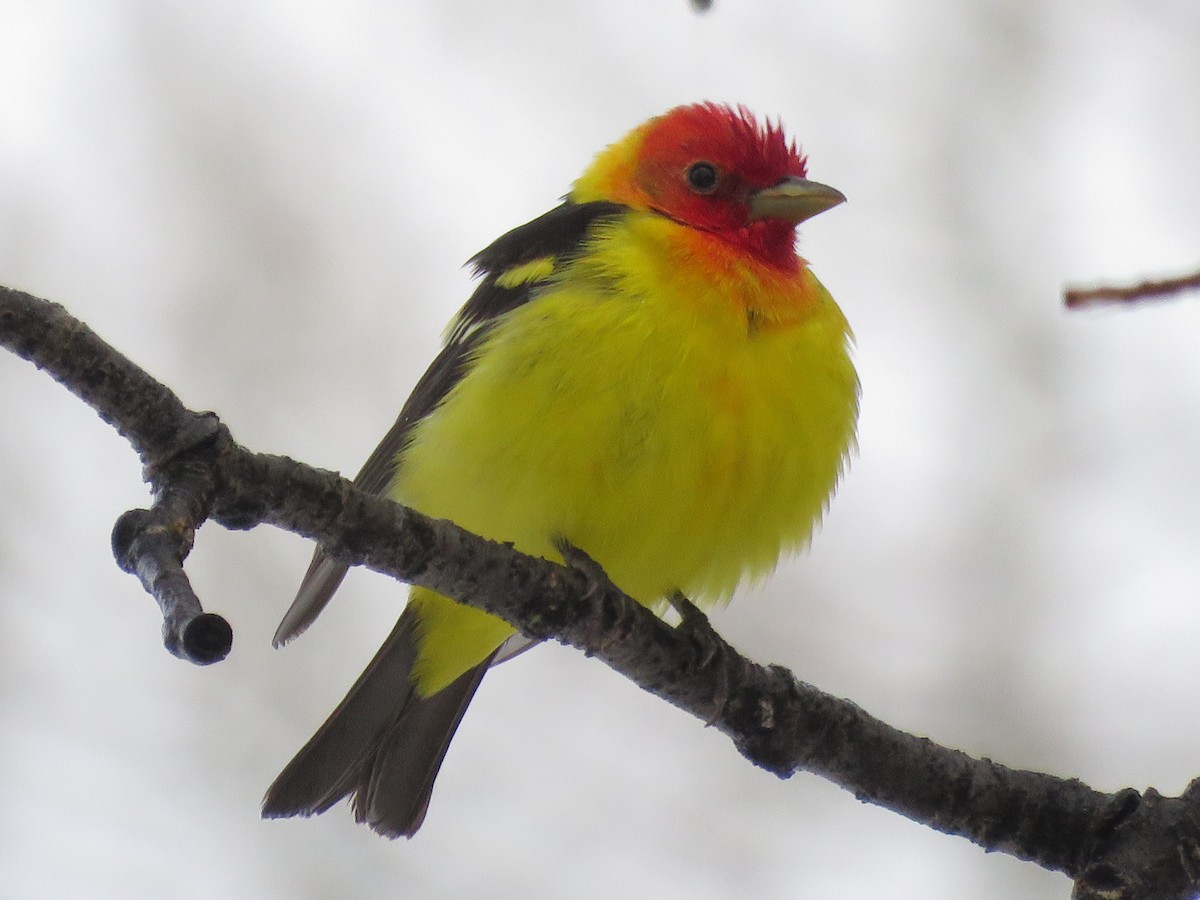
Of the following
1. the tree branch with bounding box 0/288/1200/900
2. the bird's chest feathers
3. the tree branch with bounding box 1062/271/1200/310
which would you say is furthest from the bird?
the tree branch with bounding box 1062/271/1200/310

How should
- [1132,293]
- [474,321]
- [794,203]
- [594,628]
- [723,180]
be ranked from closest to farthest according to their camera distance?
[1132,293], [594,628], [474,321], [794,203], [723,180]

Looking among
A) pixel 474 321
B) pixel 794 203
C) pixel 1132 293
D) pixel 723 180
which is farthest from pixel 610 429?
pixel 1132 293

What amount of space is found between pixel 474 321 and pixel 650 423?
1.08m

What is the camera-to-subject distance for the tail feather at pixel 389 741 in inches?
177

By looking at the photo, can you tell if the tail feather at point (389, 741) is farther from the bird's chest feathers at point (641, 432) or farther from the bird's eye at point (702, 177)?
the bird's eye at point (702, 177)

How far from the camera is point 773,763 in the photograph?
388cm

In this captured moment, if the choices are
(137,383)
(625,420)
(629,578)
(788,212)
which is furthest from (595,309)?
(137,383)

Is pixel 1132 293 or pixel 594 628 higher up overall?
pixel 594 628

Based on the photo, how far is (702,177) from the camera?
507 cm

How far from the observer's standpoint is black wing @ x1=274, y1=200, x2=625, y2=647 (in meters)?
4.35

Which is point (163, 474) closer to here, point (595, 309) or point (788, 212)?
point (595, 309)

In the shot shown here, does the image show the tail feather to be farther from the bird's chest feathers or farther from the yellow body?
the bird's chest feathers

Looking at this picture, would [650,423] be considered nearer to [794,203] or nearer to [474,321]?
[474,321]

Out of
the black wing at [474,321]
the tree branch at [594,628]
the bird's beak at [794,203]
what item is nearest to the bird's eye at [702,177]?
the bird's beak at [794,203]
